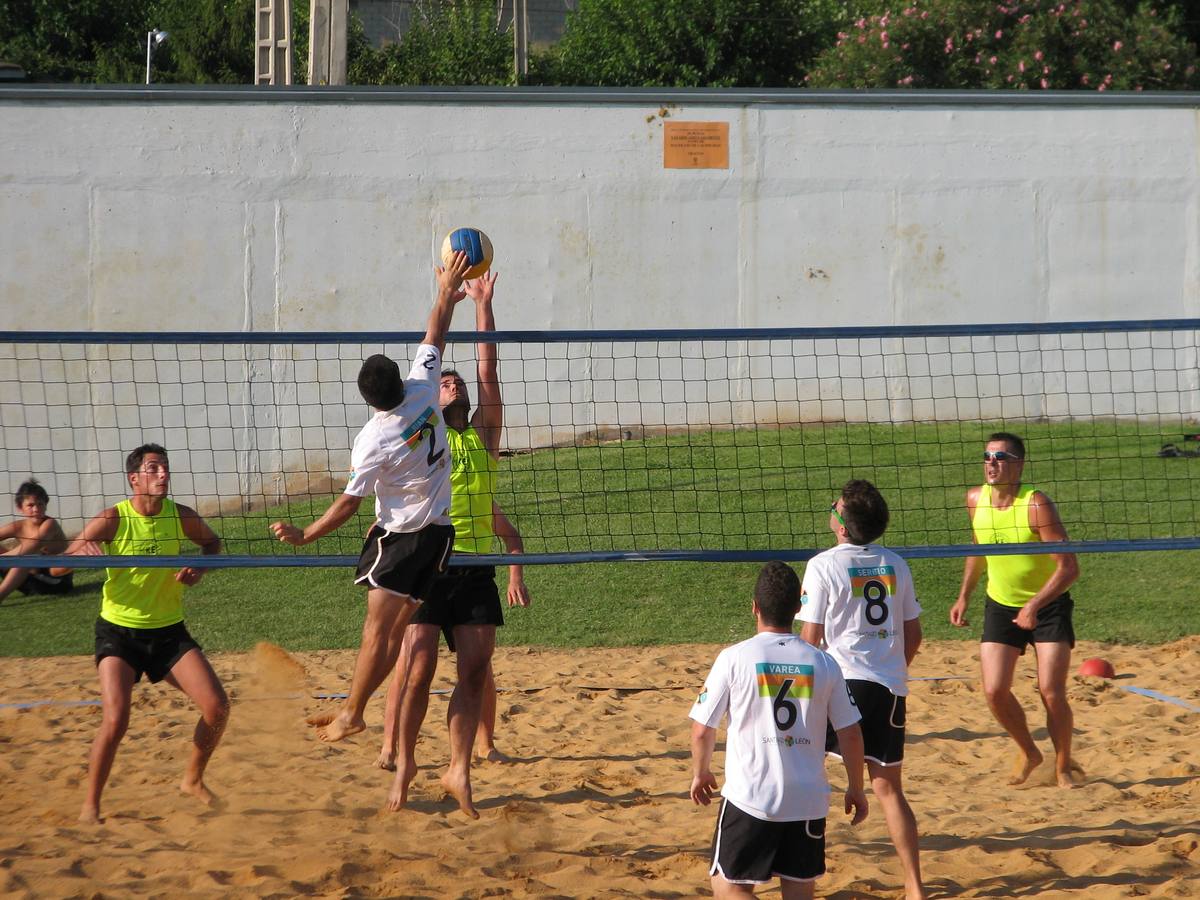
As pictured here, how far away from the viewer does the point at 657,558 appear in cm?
577

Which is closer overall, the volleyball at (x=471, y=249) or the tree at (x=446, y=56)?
the volleyball at (x=471, y=249)

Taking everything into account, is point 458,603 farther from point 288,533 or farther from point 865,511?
point 865,511

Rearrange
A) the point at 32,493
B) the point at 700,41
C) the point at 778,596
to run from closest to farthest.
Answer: the point at 778,596
the point at 32,493
the point at 700,41

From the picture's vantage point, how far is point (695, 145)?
13.4 m

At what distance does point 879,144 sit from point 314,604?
7.72 m

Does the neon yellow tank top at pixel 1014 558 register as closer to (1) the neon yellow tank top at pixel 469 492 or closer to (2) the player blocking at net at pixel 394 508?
(1) the neon yellow tank top at pixel 469 492

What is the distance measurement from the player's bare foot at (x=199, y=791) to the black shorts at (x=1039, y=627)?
380 cm

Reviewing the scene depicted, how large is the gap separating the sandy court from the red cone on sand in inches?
3.9

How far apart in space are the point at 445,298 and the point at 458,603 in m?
1.44

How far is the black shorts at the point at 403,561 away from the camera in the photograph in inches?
215

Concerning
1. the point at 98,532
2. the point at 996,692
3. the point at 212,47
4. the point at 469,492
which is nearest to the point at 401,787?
the point at 469,492

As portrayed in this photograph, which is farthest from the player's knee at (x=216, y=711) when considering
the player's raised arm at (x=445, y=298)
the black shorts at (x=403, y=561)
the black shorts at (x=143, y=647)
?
the player's raised arm at (x=445, y=298)

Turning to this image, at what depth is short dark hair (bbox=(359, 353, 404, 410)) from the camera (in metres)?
5.33

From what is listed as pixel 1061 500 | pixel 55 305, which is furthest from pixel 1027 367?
pixel 55 305
